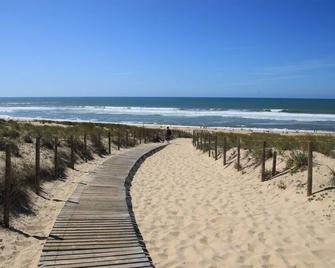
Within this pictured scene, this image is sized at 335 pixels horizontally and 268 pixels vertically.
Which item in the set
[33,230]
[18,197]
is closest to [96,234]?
[33,230]

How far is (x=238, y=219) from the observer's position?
9547 mm

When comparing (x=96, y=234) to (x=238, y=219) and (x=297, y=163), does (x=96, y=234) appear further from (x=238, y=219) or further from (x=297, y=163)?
(x=297, y=163)

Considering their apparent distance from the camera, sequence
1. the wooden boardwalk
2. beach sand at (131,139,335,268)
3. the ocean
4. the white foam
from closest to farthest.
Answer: the wooden boardwalk < beach sand at (131,139,335,268) < the ocean < the white foam

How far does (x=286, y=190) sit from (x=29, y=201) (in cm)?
649

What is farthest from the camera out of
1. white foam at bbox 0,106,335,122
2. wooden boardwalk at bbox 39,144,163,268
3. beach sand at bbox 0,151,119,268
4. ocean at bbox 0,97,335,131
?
white foam at bbox 0,106,335,122

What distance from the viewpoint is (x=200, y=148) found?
28.1 metres

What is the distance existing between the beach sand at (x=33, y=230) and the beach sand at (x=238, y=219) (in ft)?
5.90

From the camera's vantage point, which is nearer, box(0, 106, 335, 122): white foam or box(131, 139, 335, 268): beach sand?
box(131, 139, 335, 268): beach sand

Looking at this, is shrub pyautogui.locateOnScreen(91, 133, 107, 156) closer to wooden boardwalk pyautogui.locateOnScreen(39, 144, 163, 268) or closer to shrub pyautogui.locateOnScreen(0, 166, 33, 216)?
wooden boardwalk pyautogui.locateOnScreen(39, 144, 163, 268)

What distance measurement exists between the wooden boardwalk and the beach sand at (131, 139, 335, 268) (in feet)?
1.22

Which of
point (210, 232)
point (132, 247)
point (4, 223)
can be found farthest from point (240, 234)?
point (4, 223)

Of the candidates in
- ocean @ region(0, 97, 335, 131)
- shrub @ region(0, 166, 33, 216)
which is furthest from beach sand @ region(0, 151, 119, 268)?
ocean @ region(0, 97, 335, 131)

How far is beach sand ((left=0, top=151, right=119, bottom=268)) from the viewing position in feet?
22.1

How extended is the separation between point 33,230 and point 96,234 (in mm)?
1306
